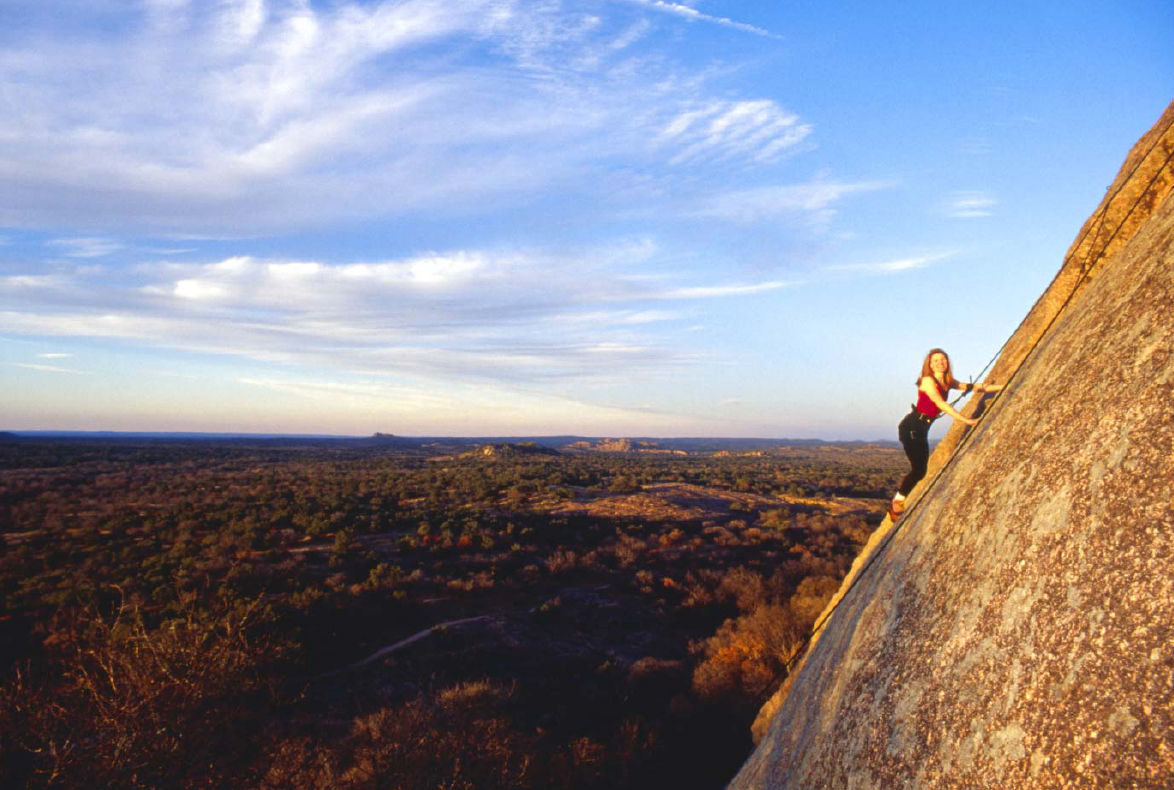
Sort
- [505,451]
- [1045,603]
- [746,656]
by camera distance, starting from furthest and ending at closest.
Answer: [505,451] < [746,656] < [1045,603]

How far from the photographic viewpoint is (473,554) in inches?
733

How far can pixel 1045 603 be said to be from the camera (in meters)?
2.02

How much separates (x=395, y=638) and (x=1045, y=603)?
12.3m

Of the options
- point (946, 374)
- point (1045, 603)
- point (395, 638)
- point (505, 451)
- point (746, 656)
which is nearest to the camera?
point (1045, 603)

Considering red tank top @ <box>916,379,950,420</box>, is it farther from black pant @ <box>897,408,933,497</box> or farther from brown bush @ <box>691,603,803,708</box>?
brown bush @ <box>691,603,803,708</box>

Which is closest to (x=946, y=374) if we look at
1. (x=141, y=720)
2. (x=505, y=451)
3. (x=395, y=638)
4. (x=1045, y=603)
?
(x=1045, y=603)

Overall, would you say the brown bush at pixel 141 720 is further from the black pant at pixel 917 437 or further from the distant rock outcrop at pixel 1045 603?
the black pant at pixel 917 437

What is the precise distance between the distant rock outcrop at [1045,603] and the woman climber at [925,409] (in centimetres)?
121

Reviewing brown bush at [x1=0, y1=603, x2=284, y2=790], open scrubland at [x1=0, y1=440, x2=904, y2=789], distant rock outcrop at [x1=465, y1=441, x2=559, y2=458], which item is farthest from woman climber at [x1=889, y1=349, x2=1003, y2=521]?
distant rock outcrop at [x1=465, y1=441, x2=559, y2=458]

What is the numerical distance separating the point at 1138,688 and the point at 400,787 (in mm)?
7041

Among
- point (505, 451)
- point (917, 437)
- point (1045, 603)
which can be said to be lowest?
point (505, 451)

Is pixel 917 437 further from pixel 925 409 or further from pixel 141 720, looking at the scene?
pixel 141 720

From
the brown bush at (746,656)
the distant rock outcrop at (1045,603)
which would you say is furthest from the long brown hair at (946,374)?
the brown bush at (746,656)

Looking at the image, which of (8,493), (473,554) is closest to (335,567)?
(473,554)
